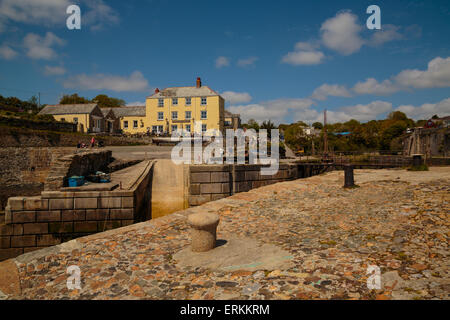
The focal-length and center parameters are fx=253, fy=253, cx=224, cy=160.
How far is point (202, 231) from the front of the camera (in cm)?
506

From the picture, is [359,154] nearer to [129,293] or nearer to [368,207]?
[368,207]

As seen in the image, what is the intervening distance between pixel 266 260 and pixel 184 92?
40650 millimetres

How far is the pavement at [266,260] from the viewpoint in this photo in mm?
3656

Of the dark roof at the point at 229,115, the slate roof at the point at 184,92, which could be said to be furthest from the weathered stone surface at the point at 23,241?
the dark roof at the point at 229,115

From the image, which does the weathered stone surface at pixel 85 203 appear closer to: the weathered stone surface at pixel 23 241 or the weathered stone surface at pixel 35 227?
the weathered stone surface at pixel 35 227

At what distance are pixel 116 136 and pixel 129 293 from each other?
3342 centimetres

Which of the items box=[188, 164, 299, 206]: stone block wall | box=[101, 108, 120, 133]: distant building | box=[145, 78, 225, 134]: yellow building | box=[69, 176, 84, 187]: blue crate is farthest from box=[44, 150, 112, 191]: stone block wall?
box=[101, 108, 120, 133]: distant building

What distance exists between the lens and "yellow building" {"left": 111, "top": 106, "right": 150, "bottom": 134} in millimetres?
43656

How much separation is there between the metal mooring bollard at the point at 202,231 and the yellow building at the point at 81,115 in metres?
41.2

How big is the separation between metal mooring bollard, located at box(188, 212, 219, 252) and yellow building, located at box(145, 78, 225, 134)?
1423 inches

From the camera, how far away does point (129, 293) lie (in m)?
Result: 3.78

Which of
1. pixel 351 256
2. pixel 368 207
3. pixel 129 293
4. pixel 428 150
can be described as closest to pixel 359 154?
pixel 428 150
